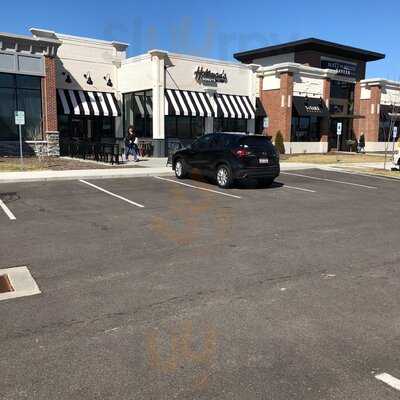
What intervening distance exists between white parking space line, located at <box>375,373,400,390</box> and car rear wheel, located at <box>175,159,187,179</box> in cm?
1339

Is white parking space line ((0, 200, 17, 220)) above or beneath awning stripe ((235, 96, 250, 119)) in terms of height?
beneath

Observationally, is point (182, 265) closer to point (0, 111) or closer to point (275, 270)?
point (275, 270)

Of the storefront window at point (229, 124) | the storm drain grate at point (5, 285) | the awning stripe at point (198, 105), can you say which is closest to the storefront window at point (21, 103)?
the awning stripe at point (198, 105)

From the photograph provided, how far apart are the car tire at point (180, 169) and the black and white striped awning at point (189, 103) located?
11902mm

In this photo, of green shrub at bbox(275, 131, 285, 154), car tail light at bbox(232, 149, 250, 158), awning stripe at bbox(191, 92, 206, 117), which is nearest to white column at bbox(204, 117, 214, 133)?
awning stripe at bbox(191, 92, 206, 117)

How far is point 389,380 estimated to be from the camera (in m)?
→ 3.58

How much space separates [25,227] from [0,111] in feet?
57.7

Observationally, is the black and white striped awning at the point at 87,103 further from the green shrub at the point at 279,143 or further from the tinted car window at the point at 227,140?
the tinted car window at the point at 227,140

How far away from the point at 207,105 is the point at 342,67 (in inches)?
711

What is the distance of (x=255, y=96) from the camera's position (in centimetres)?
3416

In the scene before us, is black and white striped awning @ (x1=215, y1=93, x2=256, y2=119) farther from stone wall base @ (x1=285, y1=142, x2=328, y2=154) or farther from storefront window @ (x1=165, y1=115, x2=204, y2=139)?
stone wall base @ (x1=285, y1=142, x2=328, y2=154)

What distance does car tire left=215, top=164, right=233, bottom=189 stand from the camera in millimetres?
14462

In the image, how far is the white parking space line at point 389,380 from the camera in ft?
11.5

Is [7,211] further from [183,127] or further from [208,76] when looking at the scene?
[208,76]
